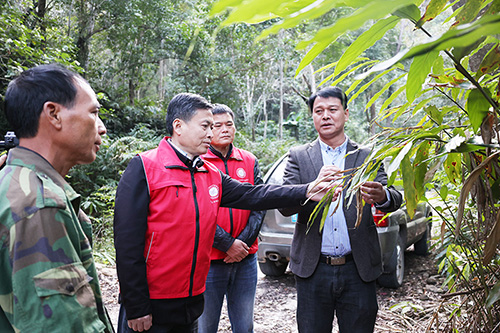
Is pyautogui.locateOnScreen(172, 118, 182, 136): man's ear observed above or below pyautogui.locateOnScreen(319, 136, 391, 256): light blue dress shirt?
above

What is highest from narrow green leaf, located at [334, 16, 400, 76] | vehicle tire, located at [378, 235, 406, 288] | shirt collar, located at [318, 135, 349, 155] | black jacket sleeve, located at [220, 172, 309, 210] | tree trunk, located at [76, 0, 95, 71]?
tree trunk, located at [76, 0, 95, 71]

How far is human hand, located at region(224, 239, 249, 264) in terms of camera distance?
2.86m

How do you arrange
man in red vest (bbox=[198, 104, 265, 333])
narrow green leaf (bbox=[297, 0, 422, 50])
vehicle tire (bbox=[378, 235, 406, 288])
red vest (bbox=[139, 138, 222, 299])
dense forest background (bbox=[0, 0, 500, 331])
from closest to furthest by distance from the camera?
narrow green leaf (bbox=[297, 0, 422, 50]) → dense forest background (bbox=[0, 0, 500, 331]) → red vest (bbox=[139, 138, 222, 299]) → man in red vest (bbox=[198, 104, 265, 333]) → vehicle tire (bbox=[378, 235, 406, 288])

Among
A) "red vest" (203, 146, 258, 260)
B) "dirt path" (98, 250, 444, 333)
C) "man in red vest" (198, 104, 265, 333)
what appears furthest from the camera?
"dirt path" (98, 250, 444, 333)

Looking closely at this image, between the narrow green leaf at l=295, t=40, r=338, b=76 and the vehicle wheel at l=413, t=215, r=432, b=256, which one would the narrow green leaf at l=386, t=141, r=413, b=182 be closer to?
the narrow green leaf at l=295, t=40, r=338, b=76

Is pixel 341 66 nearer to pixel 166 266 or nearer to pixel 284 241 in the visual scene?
pixel 166 266

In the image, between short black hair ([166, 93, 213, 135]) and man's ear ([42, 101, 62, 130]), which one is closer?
man's ear ([42, 101, 62, 130])

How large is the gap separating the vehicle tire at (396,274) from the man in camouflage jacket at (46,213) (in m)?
3.94

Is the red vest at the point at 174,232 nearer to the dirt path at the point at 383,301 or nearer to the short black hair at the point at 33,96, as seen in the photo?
the short black hair at the point at 33,96

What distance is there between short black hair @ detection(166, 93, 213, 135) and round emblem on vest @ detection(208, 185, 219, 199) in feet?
1.41

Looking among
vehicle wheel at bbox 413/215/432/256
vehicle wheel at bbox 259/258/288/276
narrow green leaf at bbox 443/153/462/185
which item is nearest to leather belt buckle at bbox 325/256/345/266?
narrow green leaf at bbox 443/153/462/185

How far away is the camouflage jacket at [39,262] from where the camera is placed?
104 cm

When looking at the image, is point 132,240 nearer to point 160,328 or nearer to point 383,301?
point 160,328

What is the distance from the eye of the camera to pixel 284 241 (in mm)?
4668
